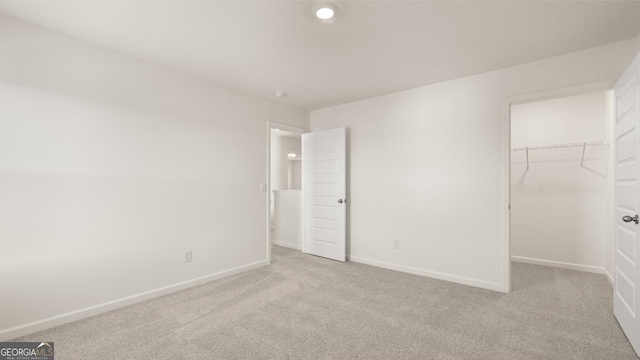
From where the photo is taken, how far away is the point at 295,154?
6.97 meters

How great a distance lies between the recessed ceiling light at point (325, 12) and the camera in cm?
192

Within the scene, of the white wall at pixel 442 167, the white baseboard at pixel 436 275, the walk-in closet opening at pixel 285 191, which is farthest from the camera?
the walk-in closet opening at pixel 285 191

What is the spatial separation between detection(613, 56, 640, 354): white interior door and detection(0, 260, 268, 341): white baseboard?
377 centimetres

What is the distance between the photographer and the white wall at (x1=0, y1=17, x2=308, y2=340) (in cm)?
215

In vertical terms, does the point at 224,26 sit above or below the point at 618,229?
above

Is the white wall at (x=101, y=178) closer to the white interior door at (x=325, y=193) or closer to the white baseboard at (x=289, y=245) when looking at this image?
the white interior door at (x=325, y=193)

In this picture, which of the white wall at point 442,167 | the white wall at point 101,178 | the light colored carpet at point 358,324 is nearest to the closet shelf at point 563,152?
the white wall at point 442,167

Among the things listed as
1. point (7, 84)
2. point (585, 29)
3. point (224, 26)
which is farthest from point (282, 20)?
point (585, 29)

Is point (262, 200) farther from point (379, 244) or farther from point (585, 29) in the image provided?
point (585, 29)

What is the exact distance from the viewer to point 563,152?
3.86 meters

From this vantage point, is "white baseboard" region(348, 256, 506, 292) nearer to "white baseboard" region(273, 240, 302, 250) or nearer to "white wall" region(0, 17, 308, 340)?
"white baseboard" region(273, 240, 302, 250)

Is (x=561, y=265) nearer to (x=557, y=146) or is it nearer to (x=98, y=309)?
(x=557, y=146)

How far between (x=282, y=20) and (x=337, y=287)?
8.88 ft

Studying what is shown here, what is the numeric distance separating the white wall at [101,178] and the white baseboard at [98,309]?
0.04ft
